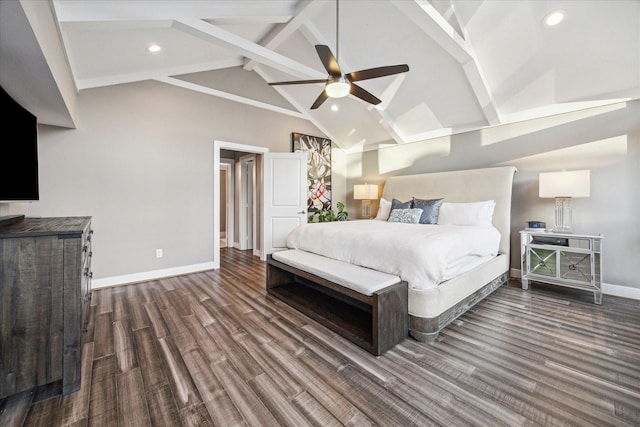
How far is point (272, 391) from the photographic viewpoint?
1.58 metres

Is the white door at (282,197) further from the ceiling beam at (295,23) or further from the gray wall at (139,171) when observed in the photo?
the ceiling beam at (295,23)

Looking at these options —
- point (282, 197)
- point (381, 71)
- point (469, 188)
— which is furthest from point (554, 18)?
point (282, 197)

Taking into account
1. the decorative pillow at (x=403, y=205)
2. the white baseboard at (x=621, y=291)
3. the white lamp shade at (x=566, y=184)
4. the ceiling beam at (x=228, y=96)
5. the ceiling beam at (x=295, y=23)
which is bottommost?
the white baseboard at (x=621, y=291)

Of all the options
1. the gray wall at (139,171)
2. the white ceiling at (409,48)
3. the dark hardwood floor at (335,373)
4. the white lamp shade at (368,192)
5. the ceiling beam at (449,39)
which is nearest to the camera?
the dark hardwood floor at (335,373)

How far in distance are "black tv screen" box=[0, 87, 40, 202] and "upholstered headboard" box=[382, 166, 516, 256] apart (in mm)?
4741

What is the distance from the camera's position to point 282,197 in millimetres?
4988

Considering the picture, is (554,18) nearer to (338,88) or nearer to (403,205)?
(338,88)

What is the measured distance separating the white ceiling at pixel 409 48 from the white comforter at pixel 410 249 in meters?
1.92

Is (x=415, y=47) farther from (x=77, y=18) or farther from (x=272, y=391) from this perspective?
(x=272, y=391)

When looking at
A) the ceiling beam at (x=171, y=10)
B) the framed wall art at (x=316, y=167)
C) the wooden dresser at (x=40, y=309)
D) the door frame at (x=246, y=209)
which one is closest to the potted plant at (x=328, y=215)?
the framed wall art at (x=316, y=167)

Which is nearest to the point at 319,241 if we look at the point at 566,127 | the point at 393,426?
the point at 393,426

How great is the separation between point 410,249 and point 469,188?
8.13ft

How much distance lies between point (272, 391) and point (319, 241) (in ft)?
5.56

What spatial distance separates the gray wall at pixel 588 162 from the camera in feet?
9.80
